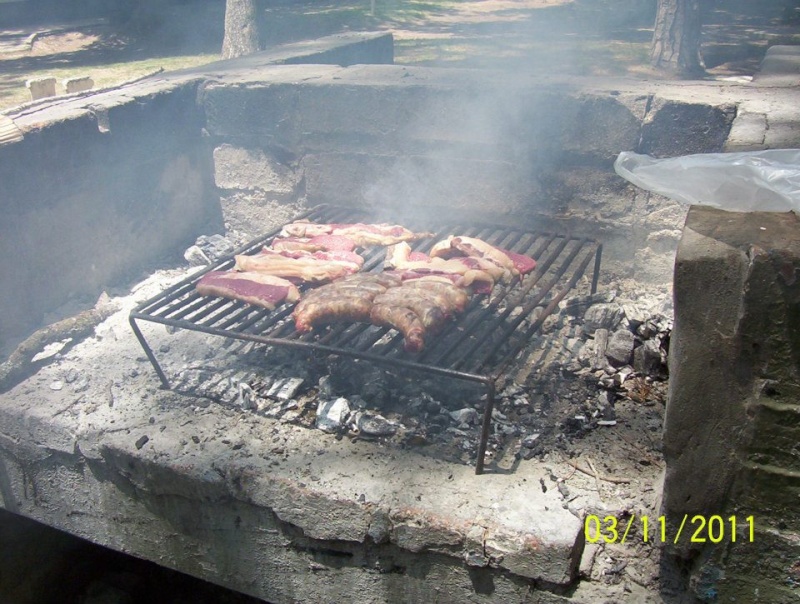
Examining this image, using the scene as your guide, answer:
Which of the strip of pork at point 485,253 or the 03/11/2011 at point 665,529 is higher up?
the strip of pork at point 485,253

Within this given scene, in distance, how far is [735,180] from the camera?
209cm

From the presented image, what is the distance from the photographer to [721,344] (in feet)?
5.79

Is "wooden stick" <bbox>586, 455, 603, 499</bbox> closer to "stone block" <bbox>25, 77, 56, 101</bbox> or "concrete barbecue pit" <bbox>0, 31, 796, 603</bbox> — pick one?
"concrete barbecue pit" <bbox>0, 31, 796, 603</bbox>

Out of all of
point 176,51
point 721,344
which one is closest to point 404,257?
point 721,344

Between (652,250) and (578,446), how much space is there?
5.82 feet

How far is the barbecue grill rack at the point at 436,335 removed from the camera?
2713mm

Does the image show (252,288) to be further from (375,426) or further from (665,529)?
(665,529)

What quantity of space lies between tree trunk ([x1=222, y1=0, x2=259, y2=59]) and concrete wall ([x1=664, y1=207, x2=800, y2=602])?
930 centimetres

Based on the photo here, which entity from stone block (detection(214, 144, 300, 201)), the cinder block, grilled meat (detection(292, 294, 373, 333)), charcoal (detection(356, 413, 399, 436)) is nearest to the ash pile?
charcoal (detection(356, 413, 399, 436))

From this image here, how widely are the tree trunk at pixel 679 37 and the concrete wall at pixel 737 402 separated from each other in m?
8.05

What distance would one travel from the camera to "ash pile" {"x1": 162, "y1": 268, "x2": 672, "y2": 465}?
284 centimetres

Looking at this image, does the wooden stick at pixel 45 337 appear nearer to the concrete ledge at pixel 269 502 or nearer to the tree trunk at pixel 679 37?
the concrete ledge at pixel 269 502

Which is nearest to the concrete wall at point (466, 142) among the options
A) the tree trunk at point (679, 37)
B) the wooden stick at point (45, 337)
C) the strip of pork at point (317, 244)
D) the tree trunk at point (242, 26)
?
the strip of pork at point (317, 244)

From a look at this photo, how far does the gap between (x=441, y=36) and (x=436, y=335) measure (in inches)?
481
